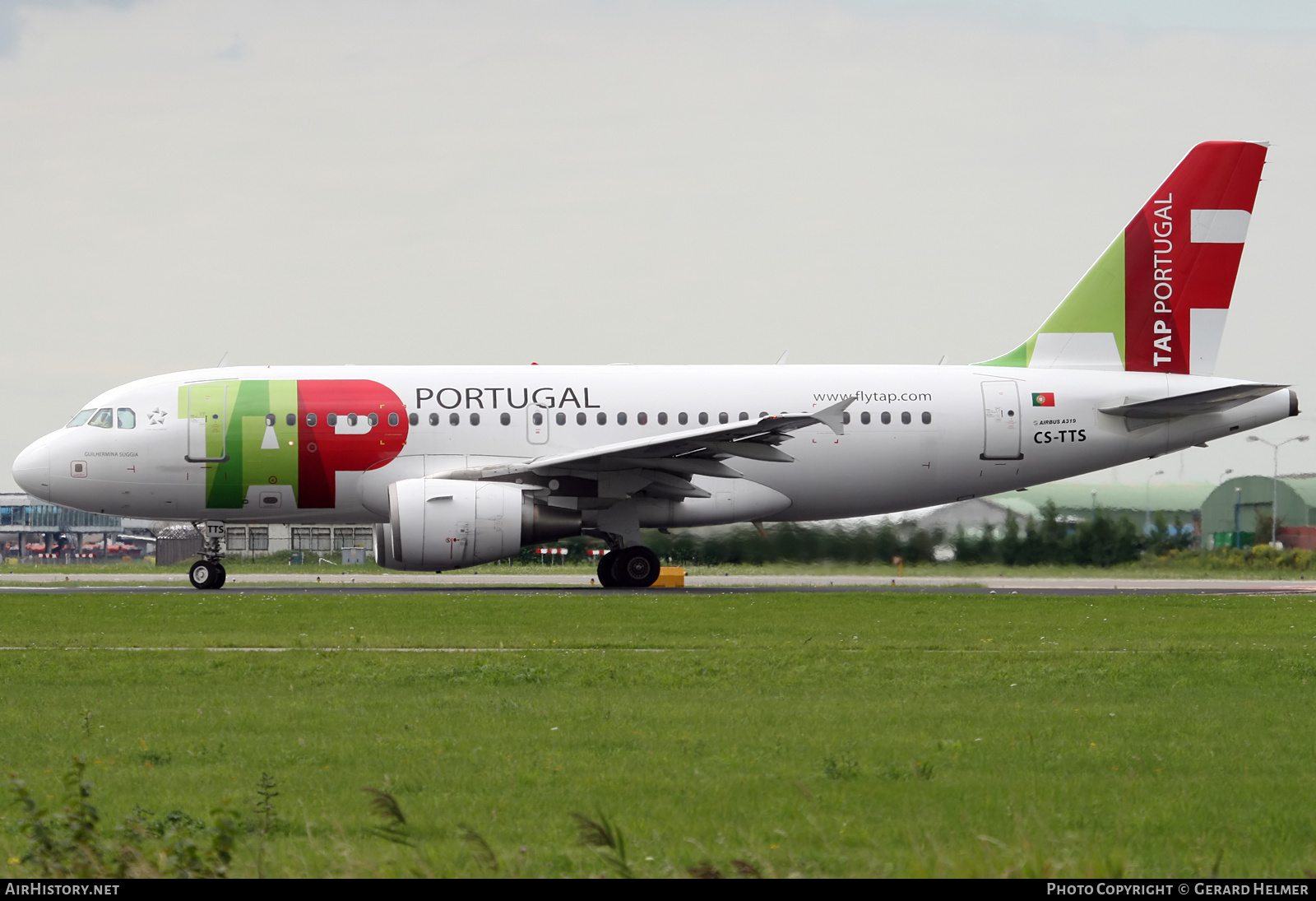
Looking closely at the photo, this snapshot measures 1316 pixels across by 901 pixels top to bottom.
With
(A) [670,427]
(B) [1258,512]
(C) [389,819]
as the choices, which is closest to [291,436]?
(A) [670,427]

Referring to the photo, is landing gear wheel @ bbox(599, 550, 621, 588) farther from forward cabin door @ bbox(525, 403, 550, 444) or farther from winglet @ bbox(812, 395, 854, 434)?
winglet @ bbox(812, 395, 854, 434)

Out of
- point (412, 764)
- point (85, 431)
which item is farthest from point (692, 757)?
point (85, 431)

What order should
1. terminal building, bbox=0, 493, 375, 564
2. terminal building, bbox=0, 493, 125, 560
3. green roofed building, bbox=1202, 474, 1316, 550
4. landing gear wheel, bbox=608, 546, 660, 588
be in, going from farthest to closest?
terminal building, bbox=0, 493, 125, 560 < terminal building, bbox=0, 493, 375, 564 < green roofed building, bbox=1202, 474, 1316, 550 < landing gear wheel, bbox=608, 546, 660, 588

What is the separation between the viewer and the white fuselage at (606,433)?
25.3m

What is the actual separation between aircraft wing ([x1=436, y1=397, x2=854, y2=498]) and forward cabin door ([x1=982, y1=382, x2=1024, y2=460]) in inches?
147

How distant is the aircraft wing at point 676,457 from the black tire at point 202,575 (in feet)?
14.9

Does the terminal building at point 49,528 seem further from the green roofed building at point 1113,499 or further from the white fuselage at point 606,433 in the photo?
the green roofed building at point 1113,499

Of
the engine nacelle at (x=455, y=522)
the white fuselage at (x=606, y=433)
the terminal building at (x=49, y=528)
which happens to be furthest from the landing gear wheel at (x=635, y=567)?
the terminal building at (x=49, y=528)

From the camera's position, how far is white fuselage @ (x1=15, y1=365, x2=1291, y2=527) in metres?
25.3

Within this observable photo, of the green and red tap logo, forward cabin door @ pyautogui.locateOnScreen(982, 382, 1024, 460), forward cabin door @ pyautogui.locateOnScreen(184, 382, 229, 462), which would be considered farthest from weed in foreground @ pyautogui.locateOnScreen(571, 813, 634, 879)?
forward cabin door @ pyautogui.locateOnScreen(982, 382, 1024, 460)

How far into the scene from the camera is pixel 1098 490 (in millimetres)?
32844

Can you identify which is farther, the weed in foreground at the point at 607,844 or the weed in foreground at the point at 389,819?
the weed in foreground at the point at 389,819

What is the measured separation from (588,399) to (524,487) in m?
2.25

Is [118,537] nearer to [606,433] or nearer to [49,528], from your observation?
[49,528]
